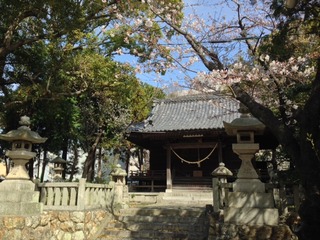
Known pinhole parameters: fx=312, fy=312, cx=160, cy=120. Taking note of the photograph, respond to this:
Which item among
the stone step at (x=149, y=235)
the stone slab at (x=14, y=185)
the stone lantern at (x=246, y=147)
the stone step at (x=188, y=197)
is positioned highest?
the stone lantern at (x=246, y=147)

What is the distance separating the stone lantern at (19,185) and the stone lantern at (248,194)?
528cm

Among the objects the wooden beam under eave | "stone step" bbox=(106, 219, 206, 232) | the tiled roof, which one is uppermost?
the tiled roof

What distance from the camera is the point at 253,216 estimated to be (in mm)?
7105

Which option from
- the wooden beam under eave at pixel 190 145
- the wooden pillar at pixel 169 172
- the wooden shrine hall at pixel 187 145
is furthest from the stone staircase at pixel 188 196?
the wooden beam under eave at pixel 190 145

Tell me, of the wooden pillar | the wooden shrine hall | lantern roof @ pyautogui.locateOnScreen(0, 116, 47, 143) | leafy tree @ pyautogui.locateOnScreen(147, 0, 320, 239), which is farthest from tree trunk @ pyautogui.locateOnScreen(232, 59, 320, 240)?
the wooden pillar

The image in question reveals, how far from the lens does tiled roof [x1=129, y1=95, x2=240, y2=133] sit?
17312mm

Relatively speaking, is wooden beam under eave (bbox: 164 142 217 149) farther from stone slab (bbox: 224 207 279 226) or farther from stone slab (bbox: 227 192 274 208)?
stone slab (bbox: 224 207 279 226)

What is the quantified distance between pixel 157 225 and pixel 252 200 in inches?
138

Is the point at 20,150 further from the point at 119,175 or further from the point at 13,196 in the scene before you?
the point at 119,175

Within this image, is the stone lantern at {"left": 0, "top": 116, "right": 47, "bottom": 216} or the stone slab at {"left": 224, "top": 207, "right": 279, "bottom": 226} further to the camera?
the stone lantern at {"left": 0, "top": 116, "right": 47, "bottom": 216}

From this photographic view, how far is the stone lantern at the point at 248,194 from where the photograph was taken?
7.09m

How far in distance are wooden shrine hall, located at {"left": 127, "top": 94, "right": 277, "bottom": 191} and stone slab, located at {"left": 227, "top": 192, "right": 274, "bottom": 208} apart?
29.2ft

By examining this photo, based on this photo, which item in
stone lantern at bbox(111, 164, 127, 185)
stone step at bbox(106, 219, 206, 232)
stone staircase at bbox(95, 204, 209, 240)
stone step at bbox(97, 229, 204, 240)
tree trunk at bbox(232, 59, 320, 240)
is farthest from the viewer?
stone lantern at bbox(111, 164, 127, 185)

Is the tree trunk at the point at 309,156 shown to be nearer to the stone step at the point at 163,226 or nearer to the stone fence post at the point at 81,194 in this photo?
the stone step at the point at 163,226
